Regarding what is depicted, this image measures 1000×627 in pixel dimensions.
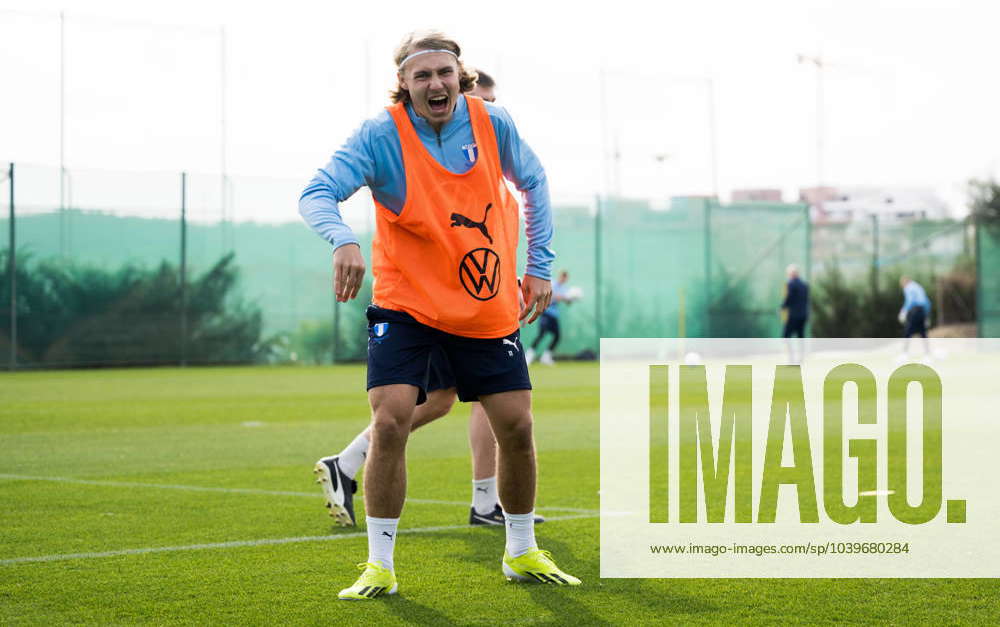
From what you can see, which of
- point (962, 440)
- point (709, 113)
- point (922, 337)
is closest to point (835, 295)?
point (709, 113)

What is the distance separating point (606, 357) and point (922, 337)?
7523 mm

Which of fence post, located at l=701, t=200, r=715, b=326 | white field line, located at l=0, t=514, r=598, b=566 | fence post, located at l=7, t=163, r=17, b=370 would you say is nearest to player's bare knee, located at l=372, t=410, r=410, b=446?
white field line, located at l=0, t=514, r=598, b=566

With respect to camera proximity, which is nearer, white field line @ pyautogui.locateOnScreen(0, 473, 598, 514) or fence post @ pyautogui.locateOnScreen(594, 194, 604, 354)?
white field line @ pyautogui.locateOnScreen(0, 473, 598, 514)

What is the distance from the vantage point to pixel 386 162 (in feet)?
16.9

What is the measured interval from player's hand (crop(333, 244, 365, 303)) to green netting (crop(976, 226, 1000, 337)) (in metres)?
35.4

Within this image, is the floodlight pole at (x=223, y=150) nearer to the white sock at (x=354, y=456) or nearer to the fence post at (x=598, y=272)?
the fence post at (x=598, y=272)

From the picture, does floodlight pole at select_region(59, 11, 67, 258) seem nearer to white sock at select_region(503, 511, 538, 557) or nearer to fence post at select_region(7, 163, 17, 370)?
fence post at select_region(7, 163, 17, 370)

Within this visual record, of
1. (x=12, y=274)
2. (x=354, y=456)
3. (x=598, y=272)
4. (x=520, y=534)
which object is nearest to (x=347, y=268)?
(x=520, y=534)

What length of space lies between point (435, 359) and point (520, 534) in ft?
2.68

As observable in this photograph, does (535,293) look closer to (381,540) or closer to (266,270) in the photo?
(381,540)

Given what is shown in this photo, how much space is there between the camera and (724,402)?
16656 millimetres

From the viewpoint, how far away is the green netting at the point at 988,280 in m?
37.6

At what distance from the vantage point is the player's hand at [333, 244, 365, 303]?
476cm

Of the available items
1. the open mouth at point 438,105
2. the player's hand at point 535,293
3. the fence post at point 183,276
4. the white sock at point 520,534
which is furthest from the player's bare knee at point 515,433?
the fence post at point 183,276
